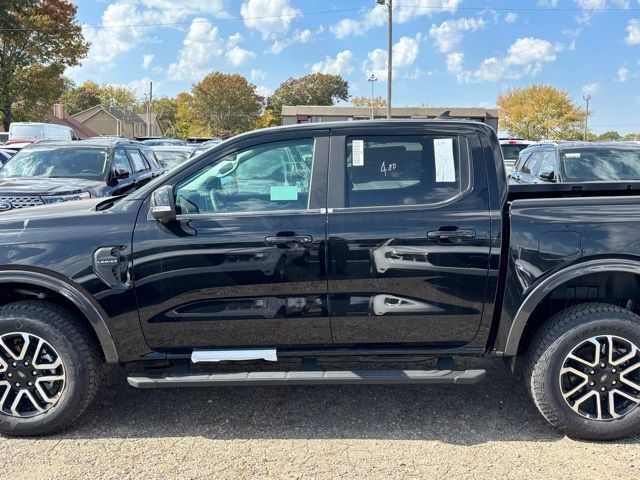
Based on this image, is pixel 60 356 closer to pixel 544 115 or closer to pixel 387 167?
pixel 387 167

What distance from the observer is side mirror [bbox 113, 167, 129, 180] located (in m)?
8.69

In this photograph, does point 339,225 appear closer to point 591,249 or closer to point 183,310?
point 183,310

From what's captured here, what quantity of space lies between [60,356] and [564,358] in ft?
9.81

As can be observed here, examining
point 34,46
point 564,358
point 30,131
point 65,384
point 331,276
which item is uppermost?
point 34,46

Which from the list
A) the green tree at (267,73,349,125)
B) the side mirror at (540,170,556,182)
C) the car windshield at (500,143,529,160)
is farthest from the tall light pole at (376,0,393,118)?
the green tree at (267,73,349,125)

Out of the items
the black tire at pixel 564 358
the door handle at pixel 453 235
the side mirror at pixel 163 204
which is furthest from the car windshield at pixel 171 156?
the black tire at pixel 564 358

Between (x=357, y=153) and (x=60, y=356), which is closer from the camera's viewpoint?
(x=60, y=356)

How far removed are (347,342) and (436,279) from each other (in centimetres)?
67

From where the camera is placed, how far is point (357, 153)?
11.2 feet

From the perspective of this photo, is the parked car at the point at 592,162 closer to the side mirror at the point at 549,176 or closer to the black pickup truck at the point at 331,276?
the side mirror at the point at 549,176

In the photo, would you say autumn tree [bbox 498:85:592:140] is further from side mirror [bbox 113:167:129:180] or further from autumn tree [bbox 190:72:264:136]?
side mirror [bbox 113:167:129:180]

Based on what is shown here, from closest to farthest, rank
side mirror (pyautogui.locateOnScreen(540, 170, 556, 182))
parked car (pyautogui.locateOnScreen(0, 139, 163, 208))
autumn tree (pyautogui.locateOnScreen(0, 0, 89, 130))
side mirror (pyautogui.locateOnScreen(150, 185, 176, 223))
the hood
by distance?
side mirror (pyautogui.locateOnScreen(150, 185, 176, 223)) → the hood → parked car (pyautogui.locateOnScreen(0, 139, 163, 208)) → side mirror (pyautogui.locateOnScreen(540, 170, 556, 182)) → autumn tree (pyautogui.locateOnScreen(0, 0, 89, 130))

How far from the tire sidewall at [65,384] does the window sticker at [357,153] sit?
2.02m

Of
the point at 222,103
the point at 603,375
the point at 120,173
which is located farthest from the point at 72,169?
the point at 222,103
